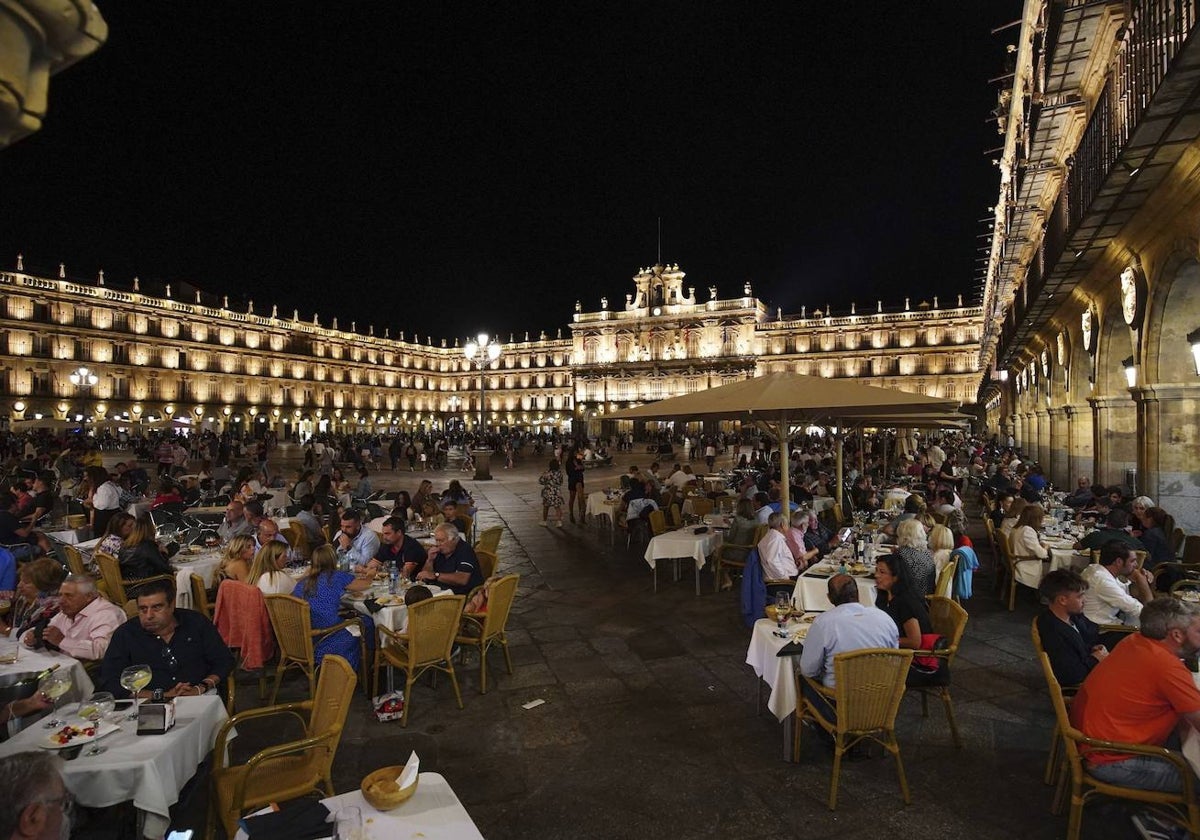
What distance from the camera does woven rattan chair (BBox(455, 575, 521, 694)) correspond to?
480 cm

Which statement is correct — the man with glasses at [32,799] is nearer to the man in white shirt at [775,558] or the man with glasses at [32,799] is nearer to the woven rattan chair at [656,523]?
the man in white shirt at [775,558]

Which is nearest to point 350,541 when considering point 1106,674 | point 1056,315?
point 1106,674

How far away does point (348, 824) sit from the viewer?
2057 millimetres

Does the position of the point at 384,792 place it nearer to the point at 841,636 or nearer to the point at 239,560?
the point at 841,636

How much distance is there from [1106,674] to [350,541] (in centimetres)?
562

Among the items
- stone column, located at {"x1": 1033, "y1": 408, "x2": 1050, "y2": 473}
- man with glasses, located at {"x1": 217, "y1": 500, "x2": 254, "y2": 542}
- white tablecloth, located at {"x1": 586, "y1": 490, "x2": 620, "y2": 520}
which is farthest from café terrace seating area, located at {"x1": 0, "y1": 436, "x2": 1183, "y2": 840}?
stone column, located at {"x1": 1033, "y1": 408, "x2": 1050, "y2": 473}

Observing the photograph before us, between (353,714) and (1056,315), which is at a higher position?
(1056,315)

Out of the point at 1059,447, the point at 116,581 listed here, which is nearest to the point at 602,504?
the point at 116,581

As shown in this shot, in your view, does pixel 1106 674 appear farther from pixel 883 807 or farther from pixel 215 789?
pixel 215 789

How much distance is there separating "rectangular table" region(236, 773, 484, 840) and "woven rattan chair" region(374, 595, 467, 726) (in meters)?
2.11

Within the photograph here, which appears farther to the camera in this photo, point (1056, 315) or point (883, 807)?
point (1056, 315)

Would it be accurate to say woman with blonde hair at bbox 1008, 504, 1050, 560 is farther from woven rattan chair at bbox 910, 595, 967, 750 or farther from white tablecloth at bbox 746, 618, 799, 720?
white tablecloth at bbox 746, 618, 799, 720

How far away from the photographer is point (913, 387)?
178 feet

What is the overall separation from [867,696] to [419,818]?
2.28 meters
